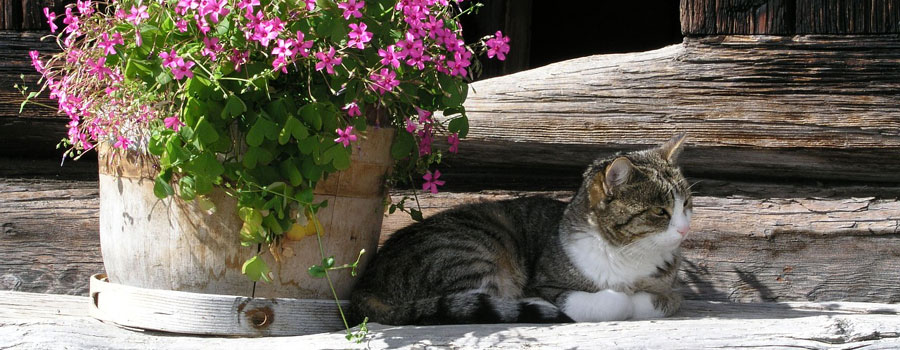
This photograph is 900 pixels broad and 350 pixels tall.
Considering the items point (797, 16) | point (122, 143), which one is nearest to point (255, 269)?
point (122, 143)

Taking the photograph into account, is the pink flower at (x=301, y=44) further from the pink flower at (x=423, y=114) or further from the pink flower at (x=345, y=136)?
the pink flower at (x=423, y=114)

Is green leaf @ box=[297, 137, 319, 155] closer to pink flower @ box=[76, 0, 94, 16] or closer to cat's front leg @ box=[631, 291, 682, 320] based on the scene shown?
pink flower @ box=[76, 0, 94, 16]

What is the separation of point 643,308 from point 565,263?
0.29 m

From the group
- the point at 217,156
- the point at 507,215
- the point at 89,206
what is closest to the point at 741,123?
the point at 507,215

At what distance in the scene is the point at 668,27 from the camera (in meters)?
5.91

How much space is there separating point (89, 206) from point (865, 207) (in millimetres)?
2989

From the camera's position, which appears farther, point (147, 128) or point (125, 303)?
point (125, 303)

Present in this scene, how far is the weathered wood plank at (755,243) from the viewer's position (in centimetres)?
311

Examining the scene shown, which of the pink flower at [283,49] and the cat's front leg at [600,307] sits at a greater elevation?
the pink flower at [283,49]

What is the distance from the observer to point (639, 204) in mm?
2703

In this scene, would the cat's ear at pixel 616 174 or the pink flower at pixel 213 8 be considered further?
the cat's ear at pixel 616 174

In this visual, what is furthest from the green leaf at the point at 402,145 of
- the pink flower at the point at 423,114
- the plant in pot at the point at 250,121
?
the pink flower at the point at 423,114

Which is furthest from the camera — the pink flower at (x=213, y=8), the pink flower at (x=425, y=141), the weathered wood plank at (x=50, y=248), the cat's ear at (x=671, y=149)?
the weathered wood plank at (x=50, y=248)

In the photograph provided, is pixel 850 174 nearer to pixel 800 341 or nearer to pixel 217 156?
pixel 800 341
